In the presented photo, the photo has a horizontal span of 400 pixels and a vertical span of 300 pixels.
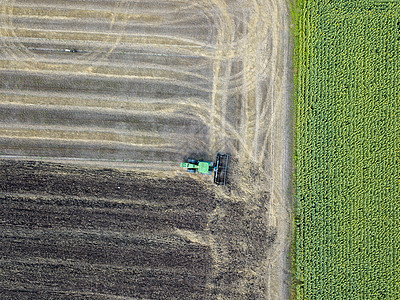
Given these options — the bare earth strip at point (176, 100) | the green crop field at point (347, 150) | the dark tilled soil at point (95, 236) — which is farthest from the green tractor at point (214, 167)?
the green crop field at point (347, 150)

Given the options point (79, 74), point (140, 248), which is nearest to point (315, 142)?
point (140, 248)

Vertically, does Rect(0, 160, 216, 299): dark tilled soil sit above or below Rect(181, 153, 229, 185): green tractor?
below

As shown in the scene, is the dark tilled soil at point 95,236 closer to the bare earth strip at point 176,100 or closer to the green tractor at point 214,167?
the bare earth strip at point 176,100

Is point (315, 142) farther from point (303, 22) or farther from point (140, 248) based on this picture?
point (140, 248)

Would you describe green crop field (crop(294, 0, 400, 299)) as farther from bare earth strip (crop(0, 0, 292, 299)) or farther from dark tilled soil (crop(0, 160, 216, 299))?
dark tilled soil (crop(0, 160, 216, 299))

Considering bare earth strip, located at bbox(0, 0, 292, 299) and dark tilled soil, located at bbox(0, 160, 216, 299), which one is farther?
bare earth strip, located at bbox(0, 0, 292, 299)

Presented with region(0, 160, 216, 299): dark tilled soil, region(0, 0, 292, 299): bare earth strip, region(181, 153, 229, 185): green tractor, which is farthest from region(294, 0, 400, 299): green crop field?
region(0, 160, 216, 299): dark tilled soil
